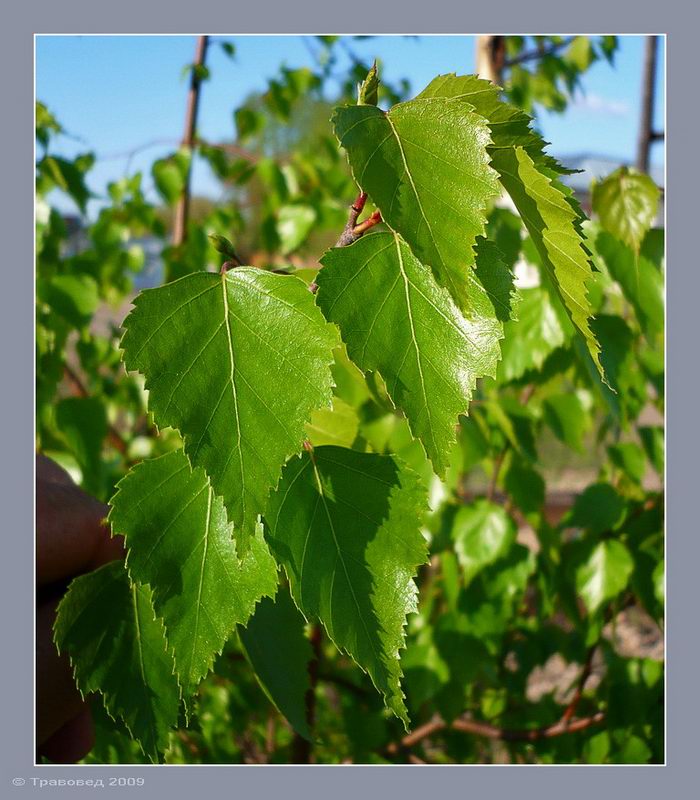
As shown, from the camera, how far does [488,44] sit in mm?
1188

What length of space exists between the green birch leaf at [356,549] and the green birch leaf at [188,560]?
2cm

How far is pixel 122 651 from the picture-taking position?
1.30 feet

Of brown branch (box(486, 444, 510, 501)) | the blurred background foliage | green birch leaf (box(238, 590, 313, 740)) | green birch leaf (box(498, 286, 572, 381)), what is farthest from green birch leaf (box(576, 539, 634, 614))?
green birch leaf (box(238, 590, 313, 740))

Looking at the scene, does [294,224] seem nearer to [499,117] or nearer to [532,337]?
[532,337]

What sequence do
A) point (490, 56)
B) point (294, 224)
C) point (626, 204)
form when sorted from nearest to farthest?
point (626, 204)
point (490, 56)
point (294, 224)

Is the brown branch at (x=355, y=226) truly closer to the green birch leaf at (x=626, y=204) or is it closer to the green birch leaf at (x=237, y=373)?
the green birch leaf at (x=237, y=373)

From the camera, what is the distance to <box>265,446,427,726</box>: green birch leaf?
12.5 inches

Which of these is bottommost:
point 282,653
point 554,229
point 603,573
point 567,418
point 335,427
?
point 603,573

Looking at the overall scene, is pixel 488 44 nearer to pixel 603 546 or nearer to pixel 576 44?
pixel 576 44

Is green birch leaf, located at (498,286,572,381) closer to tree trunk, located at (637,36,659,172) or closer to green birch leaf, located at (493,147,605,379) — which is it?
green birch leaf, located at (493,147,605,379)

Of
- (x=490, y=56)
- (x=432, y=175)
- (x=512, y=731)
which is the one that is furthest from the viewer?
(x=490, y=56)

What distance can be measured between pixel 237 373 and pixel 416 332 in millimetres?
67

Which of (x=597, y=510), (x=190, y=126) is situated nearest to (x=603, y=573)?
(x=597, y=510)

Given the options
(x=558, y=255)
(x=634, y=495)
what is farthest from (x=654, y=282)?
(x=558, y=255)
